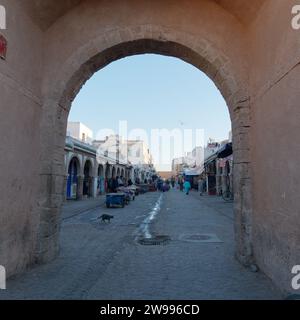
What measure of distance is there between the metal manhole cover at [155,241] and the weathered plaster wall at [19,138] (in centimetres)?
313

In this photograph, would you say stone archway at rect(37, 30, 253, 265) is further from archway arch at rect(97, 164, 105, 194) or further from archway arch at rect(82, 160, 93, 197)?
archway arch at rect(97, 164, 105, 194)

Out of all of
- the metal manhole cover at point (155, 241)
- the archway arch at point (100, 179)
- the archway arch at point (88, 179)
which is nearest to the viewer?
the metal manhole cover at point (155, 241)

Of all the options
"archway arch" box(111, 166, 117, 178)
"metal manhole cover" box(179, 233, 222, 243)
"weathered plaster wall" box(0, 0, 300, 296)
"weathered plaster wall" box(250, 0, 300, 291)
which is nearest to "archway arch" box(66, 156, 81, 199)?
"archway arch" box(111, 166, 117, 178)

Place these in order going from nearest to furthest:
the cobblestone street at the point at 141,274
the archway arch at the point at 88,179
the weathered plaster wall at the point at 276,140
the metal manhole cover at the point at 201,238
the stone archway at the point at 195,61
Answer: the weathered plaster wall at the point at 276,140 < the cobblestone street at the point at 141,274 < the stone archway at the point at 195,61 < the metal manhole cover at the point at 201,238 < the archway arch at the point at 88,179

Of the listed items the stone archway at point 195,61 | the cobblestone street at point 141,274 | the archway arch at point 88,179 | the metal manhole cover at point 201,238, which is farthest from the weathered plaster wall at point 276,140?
the archway arch at point 88,179

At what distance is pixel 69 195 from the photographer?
22594mm

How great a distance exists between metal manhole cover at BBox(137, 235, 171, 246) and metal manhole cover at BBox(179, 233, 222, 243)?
0.48 metres

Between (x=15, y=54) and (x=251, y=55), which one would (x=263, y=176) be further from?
(x=15, y=54)

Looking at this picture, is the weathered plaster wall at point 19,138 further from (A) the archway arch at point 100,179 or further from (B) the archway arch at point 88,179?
(A) the archway arch at point 100,179

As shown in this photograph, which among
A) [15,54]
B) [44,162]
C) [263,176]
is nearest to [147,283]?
[263,176]

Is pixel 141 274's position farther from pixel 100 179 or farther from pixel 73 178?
pixel 100 179

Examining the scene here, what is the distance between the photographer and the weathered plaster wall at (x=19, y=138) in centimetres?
445

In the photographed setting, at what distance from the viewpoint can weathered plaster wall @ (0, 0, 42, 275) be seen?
4.45 metres

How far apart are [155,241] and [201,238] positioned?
1417 millimetres
